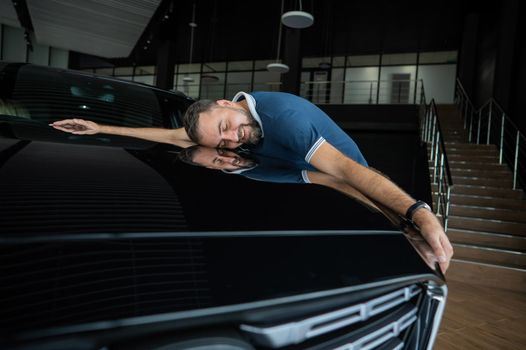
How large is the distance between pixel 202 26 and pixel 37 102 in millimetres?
10771

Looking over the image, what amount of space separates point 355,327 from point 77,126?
96 centimetres

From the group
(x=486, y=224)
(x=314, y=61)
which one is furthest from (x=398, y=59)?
(x=486, y=224)

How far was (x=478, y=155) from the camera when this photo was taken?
5828mm

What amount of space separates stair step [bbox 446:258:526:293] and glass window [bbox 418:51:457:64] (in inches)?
398

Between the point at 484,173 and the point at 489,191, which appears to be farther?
the point at 484,173

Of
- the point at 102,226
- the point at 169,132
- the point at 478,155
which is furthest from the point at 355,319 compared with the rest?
the point at 478,155

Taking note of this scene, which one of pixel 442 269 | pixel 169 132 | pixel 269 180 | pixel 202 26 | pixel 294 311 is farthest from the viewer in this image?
pixel 202 26

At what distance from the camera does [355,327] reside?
0.48 metres

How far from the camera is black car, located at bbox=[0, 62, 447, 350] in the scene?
0.33 meters

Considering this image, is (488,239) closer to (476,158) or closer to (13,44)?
(476,158)

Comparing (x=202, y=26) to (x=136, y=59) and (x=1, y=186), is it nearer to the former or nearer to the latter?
(x=136, y=59)

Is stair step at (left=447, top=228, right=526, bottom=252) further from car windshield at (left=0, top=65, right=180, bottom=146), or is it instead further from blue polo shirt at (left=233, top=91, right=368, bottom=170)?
car windshield at (left=0, top=65, right=180, bottom=146)

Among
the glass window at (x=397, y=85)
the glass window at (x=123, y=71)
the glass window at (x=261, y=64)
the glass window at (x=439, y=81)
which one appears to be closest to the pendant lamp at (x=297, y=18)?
the glass window at (x=397, y=85)

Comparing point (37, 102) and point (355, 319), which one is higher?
point (37, 102)
